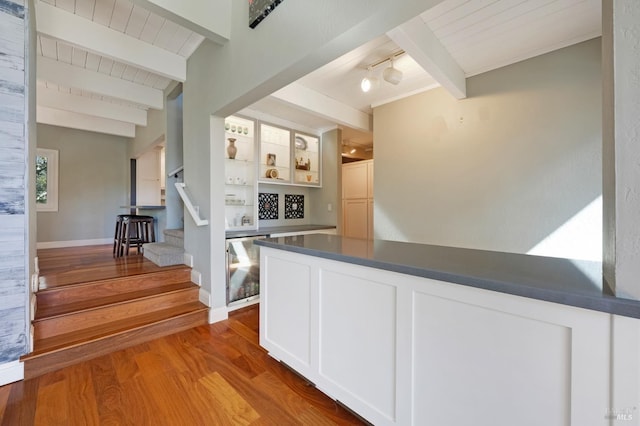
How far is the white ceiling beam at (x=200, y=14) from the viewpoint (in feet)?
5.69

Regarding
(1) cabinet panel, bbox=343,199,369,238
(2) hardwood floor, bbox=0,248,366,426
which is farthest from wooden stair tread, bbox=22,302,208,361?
(1) cabinet panel, bbox=343,199,369,238

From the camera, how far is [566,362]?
0.75 meters

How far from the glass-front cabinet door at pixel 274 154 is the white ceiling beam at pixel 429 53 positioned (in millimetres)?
2162

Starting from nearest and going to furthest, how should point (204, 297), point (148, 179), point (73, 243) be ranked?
point (204, 297), point (73, 243), point (148, 179)

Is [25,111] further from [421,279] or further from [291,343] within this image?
[421,279]

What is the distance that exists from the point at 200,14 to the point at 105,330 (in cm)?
253

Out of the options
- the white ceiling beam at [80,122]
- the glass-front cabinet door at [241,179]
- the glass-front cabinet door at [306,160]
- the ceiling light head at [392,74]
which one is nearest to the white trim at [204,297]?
the glass-front cabinet door at [241,179]

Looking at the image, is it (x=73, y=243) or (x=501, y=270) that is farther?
(x=73, y=243)

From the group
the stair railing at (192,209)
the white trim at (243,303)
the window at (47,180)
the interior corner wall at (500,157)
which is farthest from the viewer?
the window at (47,180)

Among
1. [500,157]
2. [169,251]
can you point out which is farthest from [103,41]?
[500,157]

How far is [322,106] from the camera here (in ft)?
9.77

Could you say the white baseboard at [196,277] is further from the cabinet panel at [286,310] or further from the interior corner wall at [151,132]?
the interior corner wall at [151,132]

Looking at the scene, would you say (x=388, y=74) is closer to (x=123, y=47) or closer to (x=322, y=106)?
(x=322, y=106)

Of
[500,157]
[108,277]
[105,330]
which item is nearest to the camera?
[105,330]
